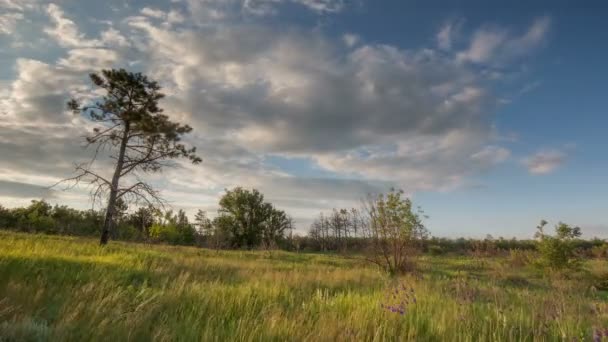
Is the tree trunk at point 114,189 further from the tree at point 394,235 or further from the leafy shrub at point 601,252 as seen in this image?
the leafy shrub at point 601,252

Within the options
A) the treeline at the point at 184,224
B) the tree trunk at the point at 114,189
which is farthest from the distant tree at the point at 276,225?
the tree trunk at the point at 114,189

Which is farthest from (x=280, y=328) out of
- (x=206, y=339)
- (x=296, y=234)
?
(x=296, y=234)

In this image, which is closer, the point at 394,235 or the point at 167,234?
the point at 394,235

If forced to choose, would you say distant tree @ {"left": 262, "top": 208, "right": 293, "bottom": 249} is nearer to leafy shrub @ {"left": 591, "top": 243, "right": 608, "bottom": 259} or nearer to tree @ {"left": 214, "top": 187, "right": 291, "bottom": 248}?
tree @ {"left": 214, "top": 187, "right": 291, "bottom": 248}

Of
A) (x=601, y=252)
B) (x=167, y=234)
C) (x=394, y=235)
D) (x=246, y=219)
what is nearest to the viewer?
(x=394, y=235)

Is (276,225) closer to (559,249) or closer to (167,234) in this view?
(167,234)

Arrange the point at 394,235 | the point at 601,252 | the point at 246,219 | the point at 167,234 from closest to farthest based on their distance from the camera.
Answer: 1. the point at 394,235
2. the point at 601,252
3. the point at 167,234
4. the point at 246,219

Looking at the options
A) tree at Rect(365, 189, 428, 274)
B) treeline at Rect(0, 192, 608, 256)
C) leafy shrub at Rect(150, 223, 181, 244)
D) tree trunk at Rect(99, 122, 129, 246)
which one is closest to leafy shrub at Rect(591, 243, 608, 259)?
treeline at Rect(0, 192, 608, 256)

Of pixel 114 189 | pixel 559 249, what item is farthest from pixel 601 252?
pixel 114 189

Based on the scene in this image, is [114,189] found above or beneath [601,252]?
above

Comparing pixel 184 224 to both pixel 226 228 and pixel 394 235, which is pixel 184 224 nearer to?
pixel 226 228

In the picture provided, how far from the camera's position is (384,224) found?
13.5 meters

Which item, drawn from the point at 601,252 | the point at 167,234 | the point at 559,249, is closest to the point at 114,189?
the point at 559,249

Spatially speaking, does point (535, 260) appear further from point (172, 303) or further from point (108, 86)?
point (108, 86)
